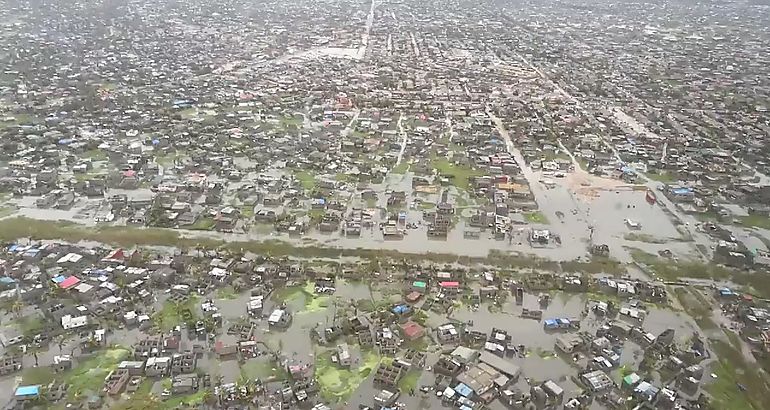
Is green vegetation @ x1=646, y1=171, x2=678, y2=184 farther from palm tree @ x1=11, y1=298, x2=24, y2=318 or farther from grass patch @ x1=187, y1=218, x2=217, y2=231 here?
palm tree @ x1=11, y1=298, x2=24, y2=318

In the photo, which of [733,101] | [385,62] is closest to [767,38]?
[733,101]

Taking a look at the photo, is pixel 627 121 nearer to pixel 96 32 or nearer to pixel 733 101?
pixel 733 101

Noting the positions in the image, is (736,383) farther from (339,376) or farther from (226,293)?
(226,293)

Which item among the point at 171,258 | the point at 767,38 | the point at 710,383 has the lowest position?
the point at 767,38

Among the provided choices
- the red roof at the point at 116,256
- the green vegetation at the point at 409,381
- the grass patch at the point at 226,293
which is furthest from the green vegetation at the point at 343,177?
the green vegetation at the point at 409,381

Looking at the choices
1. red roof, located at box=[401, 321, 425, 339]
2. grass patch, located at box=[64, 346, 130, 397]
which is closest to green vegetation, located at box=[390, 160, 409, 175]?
red roof, located at box=[401, 321, 425, 339]

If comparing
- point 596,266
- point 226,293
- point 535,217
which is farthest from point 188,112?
point 596,266

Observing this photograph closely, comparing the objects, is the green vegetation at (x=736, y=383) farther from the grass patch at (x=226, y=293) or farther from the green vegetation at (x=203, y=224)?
the green vegetation at (x=203, y=224)
